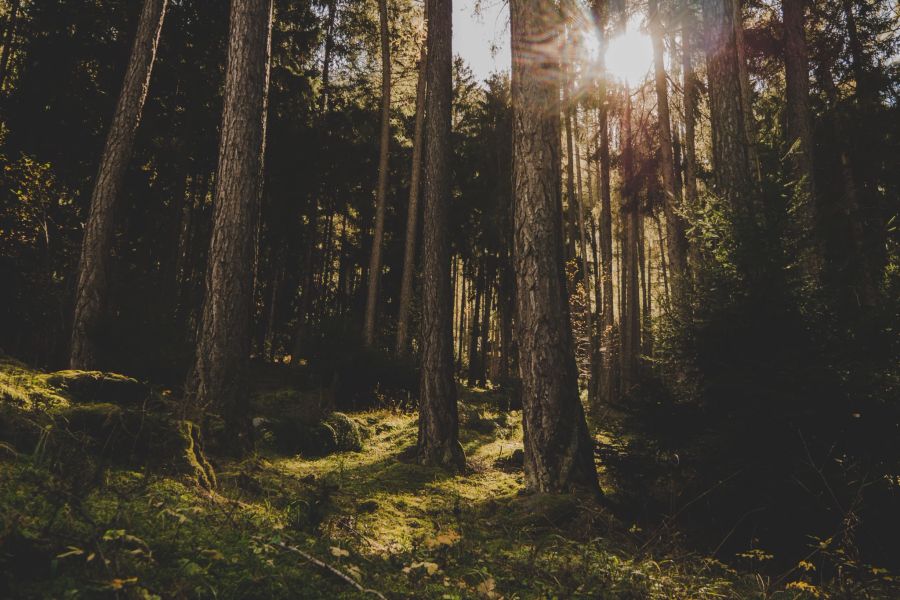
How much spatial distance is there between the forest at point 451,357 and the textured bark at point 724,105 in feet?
0.14

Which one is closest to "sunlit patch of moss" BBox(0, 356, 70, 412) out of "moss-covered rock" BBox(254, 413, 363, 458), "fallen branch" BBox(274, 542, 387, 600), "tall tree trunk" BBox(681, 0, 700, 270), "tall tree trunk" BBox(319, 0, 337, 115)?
"fallen branch" BBox(274, 542, 387, 600)

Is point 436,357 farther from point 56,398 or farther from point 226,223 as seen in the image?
point 56,398

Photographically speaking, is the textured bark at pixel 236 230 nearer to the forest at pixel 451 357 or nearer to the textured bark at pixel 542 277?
the forest at pixel 451 357

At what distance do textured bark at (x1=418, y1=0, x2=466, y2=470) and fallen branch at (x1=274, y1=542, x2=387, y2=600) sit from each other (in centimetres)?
495

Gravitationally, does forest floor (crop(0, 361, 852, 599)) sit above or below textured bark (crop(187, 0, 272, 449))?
below

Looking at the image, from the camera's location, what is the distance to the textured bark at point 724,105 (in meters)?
6.86

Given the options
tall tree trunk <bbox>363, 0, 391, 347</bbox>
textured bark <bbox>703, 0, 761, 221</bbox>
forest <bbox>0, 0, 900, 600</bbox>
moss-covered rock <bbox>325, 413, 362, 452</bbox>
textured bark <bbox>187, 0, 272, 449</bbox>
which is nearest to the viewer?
forest <bbox>0, 0, 900, 600</bbox>

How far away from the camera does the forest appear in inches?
111

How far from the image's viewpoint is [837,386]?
4.11 meters

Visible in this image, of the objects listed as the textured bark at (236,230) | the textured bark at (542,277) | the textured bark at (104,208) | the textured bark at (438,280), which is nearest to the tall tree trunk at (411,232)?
the textured bark at (438,280)

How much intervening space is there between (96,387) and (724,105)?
8.93 metres

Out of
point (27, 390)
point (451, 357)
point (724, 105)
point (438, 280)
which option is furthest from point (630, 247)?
point (27, 390)

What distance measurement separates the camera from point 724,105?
721 centimetres

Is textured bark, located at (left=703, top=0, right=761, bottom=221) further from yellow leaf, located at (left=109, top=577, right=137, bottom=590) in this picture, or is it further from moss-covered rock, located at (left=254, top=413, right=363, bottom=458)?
yellow leaf, located at (left=109, top=577, right=137, bottom=590)
